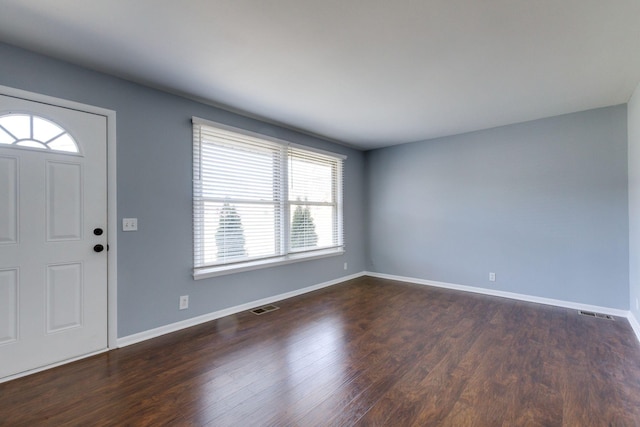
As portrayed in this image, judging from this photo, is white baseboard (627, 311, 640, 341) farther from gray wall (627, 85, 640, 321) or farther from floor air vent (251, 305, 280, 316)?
floor air vent (251, 305, 280, 316)

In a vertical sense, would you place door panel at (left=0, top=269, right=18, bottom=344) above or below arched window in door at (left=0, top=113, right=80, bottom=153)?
below

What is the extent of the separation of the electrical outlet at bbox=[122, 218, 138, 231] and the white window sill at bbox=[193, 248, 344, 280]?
0.77m

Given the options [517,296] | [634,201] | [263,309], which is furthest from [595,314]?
[263,309]

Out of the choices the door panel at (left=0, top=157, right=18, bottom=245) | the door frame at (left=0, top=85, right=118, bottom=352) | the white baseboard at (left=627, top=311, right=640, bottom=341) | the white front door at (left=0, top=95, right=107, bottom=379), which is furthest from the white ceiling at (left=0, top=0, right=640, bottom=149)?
the white baseboard at (left=627, top=311, right=640, bottom=341)

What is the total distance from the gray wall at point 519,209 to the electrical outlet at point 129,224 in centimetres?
402

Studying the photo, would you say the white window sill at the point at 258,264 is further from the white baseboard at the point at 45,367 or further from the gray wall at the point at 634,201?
the gray wall at the point at 634,201

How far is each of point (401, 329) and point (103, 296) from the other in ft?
9.37

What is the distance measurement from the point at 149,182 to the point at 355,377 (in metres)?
2.56

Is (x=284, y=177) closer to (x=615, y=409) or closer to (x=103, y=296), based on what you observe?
(x=103, y=296)

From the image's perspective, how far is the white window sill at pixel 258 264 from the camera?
10.6 ft

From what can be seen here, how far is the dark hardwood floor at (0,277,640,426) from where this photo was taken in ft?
5.70

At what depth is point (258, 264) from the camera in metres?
3.73

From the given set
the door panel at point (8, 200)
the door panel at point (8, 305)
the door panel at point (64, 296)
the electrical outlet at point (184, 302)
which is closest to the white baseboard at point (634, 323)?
the electrical outlet at point (184, 302)

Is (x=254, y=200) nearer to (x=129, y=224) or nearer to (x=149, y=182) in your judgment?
(x=149, y=182)
